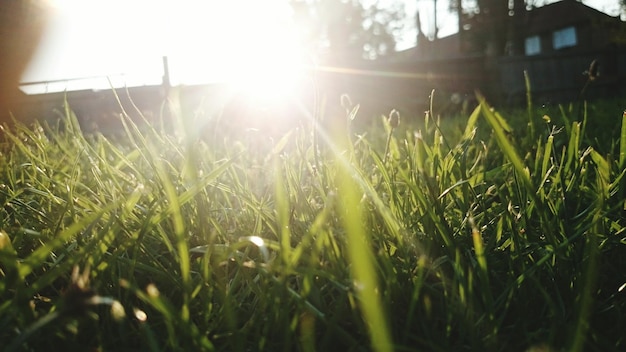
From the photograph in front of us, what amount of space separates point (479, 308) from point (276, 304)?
238mm

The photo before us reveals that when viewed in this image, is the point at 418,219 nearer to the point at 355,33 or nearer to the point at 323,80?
the point at 323,80

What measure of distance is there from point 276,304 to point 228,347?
9cm

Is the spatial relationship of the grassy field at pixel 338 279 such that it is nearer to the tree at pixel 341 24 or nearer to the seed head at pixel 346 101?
the seed head at pixel 346 101

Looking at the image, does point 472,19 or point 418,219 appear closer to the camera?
point 418,219

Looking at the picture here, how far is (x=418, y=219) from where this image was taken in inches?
29.4

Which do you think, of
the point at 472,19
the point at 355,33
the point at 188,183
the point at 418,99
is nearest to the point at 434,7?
the point at 472,19

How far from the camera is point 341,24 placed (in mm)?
44625

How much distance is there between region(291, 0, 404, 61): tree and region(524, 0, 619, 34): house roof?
16.0m

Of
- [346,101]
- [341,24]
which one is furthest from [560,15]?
[346,101]

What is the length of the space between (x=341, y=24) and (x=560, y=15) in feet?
68.7

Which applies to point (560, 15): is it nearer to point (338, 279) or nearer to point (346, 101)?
point (346, 101)

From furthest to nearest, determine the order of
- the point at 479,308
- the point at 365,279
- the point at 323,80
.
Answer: the point at 323,80, the point at 479,308, the point at 365,279

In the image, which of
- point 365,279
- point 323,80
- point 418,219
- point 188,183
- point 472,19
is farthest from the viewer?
point 472,19

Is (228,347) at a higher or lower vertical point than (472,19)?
lower
